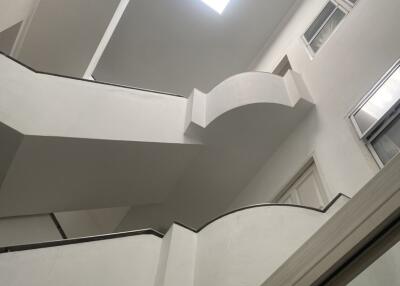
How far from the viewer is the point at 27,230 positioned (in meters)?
4.81

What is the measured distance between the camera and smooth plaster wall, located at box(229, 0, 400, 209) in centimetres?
409

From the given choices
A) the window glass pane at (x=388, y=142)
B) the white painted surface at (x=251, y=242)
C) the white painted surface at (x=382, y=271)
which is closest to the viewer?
the white painted surface at (x=382, y=271)

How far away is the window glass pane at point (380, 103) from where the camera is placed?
3.84 meters

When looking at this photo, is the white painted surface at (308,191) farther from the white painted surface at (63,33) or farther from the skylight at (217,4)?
the skylight at (217,4)

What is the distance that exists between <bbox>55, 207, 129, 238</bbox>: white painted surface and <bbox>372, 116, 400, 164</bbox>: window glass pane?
4775mm

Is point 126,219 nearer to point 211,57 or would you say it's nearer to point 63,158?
point 63,158

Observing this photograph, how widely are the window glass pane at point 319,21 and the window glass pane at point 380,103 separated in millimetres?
2777

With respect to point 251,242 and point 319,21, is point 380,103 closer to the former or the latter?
point 251,242

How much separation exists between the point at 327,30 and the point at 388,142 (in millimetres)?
3195

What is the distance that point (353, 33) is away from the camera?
5.09 meters

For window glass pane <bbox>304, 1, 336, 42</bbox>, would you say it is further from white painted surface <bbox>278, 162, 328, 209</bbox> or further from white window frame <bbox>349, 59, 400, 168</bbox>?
white painted surface <bbox>278, 162, 328, 209</bbox>

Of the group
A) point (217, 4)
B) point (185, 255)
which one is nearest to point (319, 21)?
point (217, 4)

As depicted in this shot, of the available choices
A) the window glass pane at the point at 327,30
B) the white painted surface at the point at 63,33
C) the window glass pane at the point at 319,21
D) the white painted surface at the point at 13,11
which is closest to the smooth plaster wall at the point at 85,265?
the white painted surface at the point at 13,11


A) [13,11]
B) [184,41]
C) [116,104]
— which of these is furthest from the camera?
[184,41]
